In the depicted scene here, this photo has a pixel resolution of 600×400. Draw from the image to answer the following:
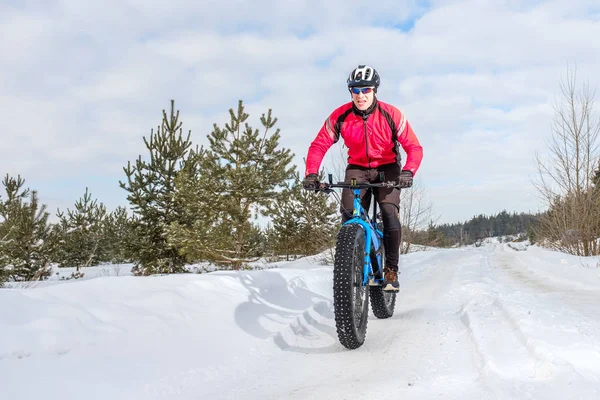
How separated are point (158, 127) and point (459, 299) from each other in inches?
649

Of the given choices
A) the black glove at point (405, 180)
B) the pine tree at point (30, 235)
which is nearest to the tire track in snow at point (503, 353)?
the black glove at point (405, 180)

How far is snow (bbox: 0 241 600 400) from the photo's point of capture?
2133mm

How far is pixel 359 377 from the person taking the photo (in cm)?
254

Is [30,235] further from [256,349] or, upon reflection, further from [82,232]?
[256,349]

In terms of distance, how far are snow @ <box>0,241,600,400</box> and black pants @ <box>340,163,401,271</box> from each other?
2.55 ft

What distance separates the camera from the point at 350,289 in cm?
319

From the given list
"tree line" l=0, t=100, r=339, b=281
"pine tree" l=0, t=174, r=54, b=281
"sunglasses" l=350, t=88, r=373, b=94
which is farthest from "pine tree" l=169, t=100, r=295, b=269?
"sunglasses" l=350, t=88, r=373, b=94

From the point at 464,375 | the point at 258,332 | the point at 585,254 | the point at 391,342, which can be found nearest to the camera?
the point at 464,375

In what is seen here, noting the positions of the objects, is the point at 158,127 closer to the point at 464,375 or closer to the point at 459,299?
the point at 459,299

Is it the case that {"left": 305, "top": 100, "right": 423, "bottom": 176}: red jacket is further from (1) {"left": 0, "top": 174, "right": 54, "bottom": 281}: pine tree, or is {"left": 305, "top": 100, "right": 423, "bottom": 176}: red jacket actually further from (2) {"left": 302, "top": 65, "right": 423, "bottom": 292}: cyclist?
(1) {"left": 0, "top": 174, "right": 54, "bottom": 281}: pine tree

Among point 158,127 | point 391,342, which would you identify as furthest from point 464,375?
point 158,127

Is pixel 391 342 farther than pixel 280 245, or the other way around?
pixel 280 245

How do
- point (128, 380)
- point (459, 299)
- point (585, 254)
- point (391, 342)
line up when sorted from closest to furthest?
1. point (128, 380)
2. point (391, 342)
3. point (459, 299)
4. point (585, 254)

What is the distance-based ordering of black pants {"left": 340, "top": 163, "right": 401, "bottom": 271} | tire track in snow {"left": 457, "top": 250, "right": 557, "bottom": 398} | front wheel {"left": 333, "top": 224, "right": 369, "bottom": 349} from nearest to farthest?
tire track in snow {"left": 457, "top": 250, "right": 557, "bottom": 398} → front wheel {"left": 333, "top": 224, "right": 369, "bottom": 349} → black pants {"left": 340, "top": 163, "right": 401, "bottom": 271}
